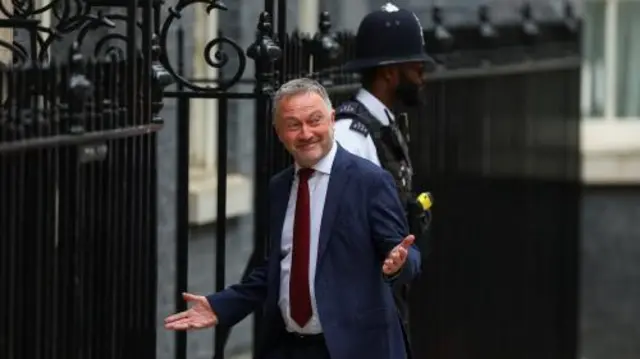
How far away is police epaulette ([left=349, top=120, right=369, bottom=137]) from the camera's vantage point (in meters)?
6.63

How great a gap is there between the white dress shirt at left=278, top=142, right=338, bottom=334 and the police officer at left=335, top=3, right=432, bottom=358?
76 cm

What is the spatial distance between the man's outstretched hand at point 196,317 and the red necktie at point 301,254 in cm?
25

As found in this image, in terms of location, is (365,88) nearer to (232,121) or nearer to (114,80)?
(114,80)

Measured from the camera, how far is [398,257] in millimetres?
5523

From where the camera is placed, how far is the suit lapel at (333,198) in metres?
5.73

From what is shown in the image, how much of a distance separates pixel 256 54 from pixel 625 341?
31.3ft

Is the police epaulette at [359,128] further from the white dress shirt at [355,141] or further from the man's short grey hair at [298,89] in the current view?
the man's short grey hair at [298,89]

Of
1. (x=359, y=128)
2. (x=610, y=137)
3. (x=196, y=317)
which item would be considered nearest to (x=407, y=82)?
(x=359, y=128)

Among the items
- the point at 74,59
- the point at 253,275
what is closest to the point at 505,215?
the point at 253,275

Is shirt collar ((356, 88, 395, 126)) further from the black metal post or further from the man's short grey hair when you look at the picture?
the man's short grey hair

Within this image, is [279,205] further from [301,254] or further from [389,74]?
[389,74]

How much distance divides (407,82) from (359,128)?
0.53 metres

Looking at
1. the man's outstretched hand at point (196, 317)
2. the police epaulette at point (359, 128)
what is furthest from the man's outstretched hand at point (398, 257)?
the police epaulette at point (359, 128)

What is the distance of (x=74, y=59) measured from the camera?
5305 mm
